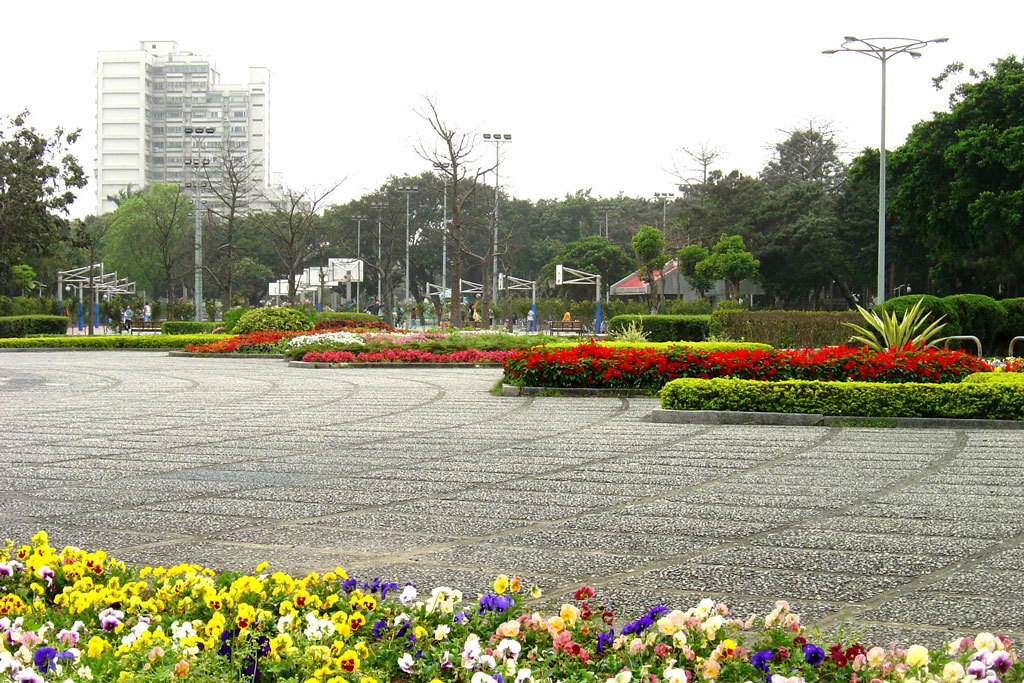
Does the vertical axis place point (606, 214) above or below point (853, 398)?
above

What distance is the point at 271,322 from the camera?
93.0 feet

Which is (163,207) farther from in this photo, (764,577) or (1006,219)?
(764,577)

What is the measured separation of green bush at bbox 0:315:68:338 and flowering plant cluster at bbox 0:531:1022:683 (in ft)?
106

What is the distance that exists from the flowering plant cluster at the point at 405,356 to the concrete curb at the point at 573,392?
22.1 ft

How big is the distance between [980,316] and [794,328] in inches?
158

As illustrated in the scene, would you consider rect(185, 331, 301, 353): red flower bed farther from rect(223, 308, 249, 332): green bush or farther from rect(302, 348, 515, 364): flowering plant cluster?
rect(223, 308, 249, 332): green bush

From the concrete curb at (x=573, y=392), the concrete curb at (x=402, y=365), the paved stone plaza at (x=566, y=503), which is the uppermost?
the concrete curb at (x=402, y=365)

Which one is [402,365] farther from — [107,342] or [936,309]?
[107,342]

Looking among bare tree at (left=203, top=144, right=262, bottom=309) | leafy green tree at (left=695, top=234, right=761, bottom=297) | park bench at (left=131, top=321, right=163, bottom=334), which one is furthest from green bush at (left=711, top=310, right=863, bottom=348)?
park bench at (left=131, top=321, right=163, bottom=334)

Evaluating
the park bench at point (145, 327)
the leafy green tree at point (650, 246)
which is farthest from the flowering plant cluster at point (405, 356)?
the park bench at point (145, 327)

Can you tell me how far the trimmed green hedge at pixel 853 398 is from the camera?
10094 millimetres

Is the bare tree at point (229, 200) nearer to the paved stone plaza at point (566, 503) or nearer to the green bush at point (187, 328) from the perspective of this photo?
the green bush at point (187, 328)

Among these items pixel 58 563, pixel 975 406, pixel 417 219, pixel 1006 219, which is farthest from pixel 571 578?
pixel 417 219

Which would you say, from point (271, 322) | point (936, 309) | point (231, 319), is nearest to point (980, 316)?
point (936, 309)
